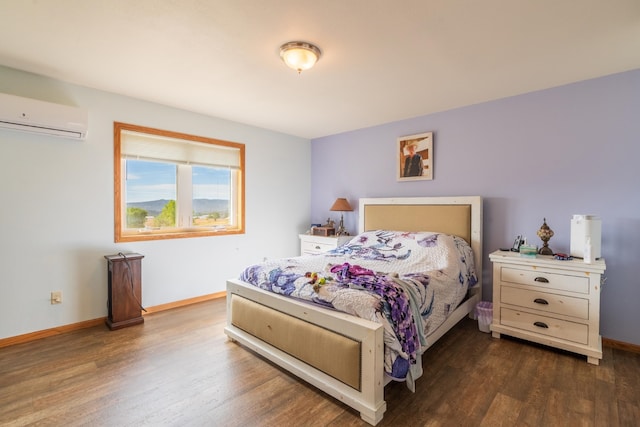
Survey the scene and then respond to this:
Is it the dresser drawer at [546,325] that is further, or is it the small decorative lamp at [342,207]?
the small decorative lamp at [342,207]

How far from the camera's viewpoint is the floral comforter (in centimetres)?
174

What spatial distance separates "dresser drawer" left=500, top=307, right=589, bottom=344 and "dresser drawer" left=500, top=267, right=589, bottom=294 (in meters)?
0.26

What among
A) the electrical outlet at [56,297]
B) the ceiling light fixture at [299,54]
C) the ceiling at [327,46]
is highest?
the ceiling at [327,46]

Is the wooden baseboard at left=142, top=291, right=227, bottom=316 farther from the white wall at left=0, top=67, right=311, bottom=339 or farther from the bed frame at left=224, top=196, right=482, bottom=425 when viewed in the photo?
the bed frame at left=224, top=196, right=482, bottom=425

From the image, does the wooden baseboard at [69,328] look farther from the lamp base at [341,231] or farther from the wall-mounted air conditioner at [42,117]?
the lamp base at [341,231]

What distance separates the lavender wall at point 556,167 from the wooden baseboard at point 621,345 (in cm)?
3

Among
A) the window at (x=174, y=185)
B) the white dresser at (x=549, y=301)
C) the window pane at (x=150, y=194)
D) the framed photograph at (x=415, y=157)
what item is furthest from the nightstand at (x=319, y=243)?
the white dresser at (x=549, y=301)

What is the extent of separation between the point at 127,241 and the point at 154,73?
1.71 meters

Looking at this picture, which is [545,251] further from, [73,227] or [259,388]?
[73,227]

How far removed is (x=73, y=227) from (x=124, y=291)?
0.76m

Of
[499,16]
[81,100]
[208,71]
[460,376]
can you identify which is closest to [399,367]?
[460,376]

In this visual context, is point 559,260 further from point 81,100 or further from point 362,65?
point 81,100

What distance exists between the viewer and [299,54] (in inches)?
82.5

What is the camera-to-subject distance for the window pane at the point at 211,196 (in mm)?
3762
